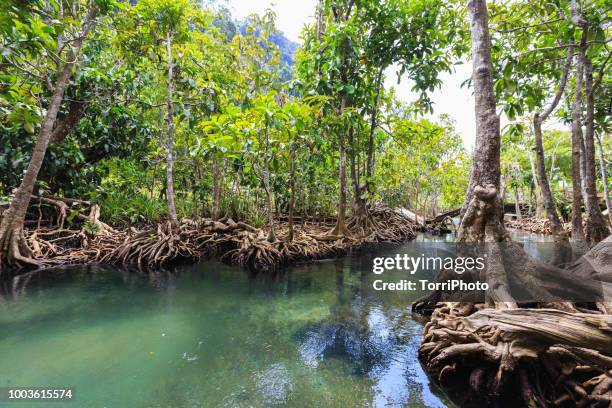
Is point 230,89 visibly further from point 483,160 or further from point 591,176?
point 591,176

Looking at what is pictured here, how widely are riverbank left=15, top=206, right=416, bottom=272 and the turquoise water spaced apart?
1.10 m

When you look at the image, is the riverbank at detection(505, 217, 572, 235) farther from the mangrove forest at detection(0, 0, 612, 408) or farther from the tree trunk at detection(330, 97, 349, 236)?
the tree trunk at detection(330, 97, 349, 236)

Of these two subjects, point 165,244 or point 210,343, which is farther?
point 165,244

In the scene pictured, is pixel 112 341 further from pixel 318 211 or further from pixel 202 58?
pixel 318 211

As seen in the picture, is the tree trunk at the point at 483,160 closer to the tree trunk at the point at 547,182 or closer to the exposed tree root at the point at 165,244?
the tree trunk at the point at 547,182

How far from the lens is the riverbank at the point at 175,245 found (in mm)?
7132

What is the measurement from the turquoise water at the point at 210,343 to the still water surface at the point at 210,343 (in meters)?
0.01

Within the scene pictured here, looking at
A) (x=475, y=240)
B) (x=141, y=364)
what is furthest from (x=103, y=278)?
(x=475, y=240)

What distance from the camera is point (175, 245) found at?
757 cm

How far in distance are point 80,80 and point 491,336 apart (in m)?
8.92

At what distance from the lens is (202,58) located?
8.37 m

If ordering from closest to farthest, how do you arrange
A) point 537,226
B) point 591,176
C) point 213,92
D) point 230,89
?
1. point 591,176
2. point 213,92
3. point 230,89
4. point 537,226

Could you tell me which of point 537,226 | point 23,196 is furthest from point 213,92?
point 537,226

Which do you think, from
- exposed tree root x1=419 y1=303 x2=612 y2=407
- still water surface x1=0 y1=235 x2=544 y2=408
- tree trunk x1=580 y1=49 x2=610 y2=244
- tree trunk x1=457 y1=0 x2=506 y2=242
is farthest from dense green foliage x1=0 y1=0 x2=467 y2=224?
exposed tree root x1=419 y1=303 x2=612 y2=407
